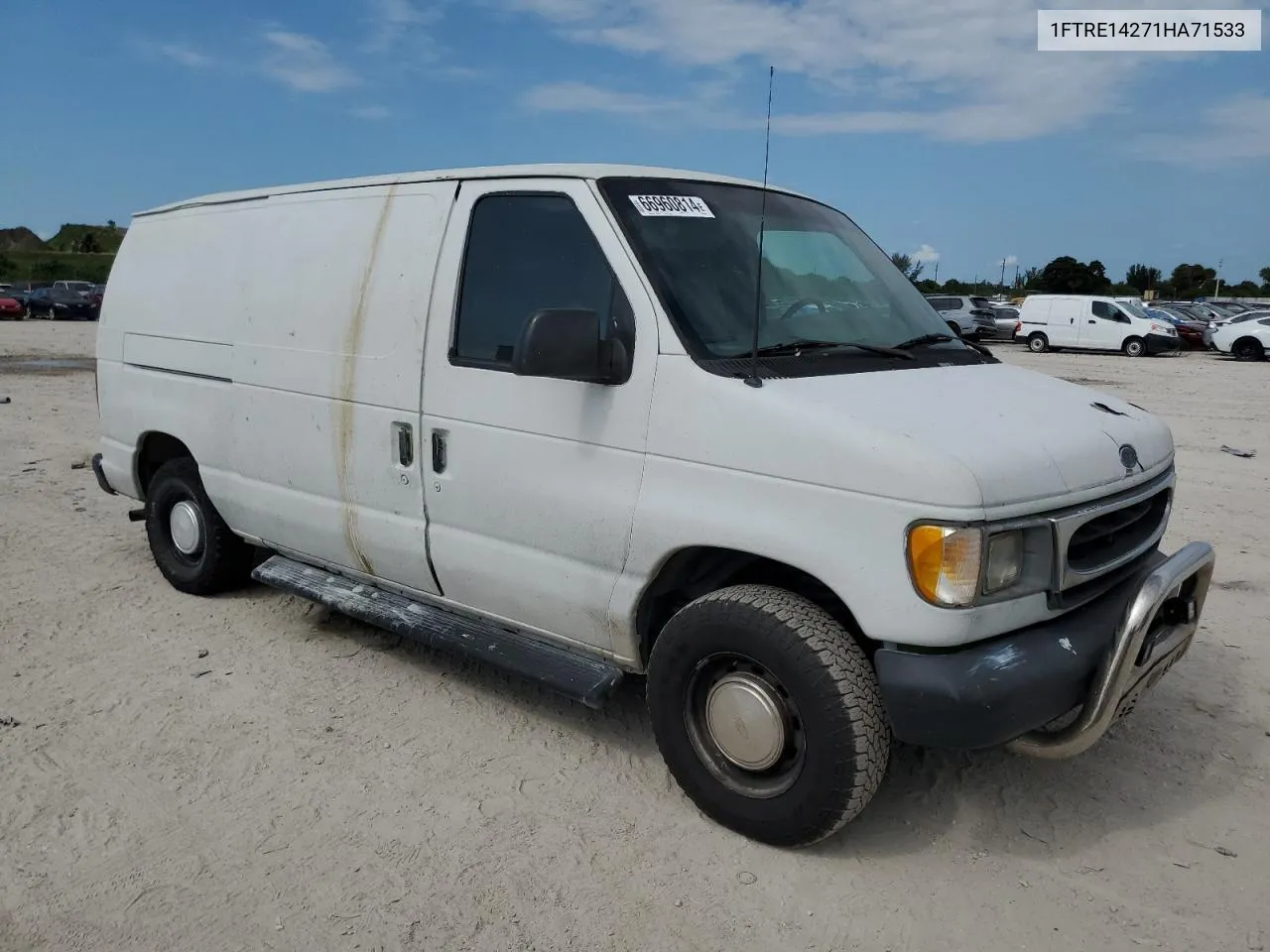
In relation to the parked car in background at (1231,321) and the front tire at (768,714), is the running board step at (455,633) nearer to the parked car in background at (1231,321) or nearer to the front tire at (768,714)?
the front tire at (768,714)

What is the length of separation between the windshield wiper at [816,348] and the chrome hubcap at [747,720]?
1064mm

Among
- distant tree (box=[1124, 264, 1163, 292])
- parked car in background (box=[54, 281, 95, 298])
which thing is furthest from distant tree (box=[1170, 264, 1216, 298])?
parked car in background (box=[54, 281, 95, 298])

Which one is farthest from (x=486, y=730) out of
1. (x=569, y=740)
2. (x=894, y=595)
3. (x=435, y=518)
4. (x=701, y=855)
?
(x=894, y=595)

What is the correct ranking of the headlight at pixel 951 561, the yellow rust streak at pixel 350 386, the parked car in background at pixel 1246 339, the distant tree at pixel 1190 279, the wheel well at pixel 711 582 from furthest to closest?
the distant tree at pixel 1190 279 < the parked car in background at pixel 1246 339 < the yellow rust streak at pixel 350 386 < the wheel well at pixel 711 582 < the headlight at pixel 951 561

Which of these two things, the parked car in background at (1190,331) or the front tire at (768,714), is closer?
the front tire at (768,714)

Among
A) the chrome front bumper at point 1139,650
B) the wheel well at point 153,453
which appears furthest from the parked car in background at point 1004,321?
the chrome front bumper at point 1139,650

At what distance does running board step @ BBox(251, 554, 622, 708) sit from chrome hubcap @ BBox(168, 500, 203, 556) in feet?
2.16

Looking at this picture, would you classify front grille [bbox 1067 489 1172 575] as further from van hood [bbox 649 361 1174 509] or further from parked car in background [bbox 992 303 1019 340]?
parked car in background [bbox 992 303 1019 340]

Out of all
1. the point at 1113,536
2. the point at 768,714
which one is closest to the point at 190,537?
the point at 768,714

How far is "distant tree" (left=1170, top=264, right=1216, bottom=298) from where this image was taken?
245 ft

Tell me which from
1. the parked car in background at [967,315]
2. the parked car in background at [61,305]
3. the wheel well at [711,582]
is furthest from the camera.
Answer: the parked car in background at [61,305]

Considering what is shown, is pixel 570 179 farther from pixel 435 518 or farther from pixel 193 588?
pixel 193 588

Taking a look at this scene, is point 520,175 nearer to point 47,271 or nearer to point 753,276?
point 753,276

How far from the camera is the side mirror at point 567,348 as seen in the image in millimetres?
3205
